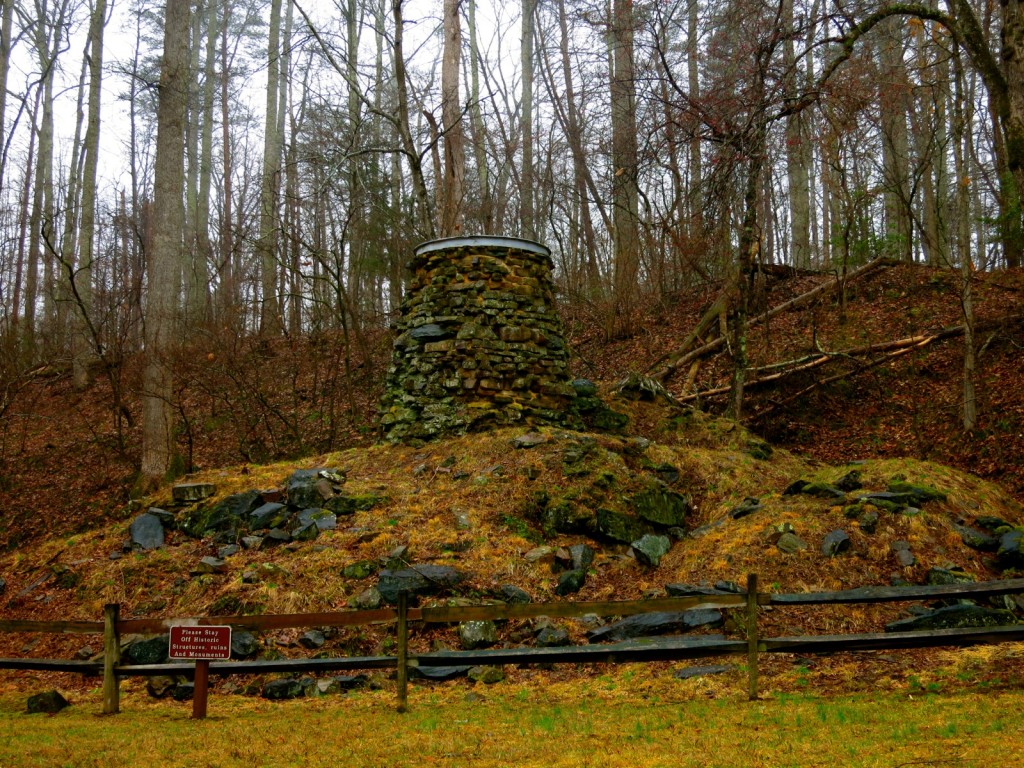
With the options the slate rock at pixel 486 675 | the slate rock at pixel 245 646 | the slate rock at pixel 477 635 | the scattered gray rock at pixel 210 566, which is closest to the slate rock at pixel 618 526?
the slate rock at pixel 477 635

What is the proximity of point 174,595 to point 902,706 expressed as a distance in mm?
6677

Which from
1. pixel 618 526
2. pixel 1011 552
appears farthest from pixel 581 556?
pixel 1011 552

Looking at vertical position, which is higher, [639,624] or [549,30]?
[549,30]

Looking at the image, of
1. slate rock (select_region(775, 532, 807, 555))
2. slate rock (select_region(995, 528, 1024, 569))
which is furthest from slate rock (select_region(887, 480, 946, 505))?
slate rock (select_region(775, 532, 807, 555))

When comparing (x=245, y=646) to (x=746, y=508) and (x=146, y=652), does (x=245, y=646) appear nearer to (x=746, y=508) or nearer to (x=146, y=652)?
(x=146, y=652)

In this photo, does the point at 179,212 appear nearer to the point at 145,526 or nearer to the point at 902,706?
the point at 145,526

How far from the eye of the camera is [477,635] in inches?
296

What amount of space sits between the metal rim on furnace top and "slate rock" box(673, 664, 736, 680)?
6.65m

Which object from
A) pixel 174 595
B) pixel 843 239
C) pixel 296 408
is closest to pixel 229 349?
pixel 296 408

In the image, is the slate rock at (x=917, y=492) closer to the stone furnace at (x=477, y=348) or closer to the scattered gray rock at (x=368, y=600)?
the stone furnace at (x=477, y=348)

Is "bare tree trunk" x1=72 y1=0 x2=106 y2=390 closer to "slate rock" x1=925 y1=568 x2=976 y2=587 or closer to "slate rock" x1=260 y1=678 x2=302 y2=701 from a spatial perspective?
"slate rock" x1=260 y1=678 x2=302 y2=701

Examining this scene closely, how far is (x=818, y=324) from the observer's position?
16859 mm

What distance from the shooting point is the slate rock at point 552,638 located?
23.9ft

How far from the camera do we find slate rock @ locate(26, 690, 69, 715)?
655cm
